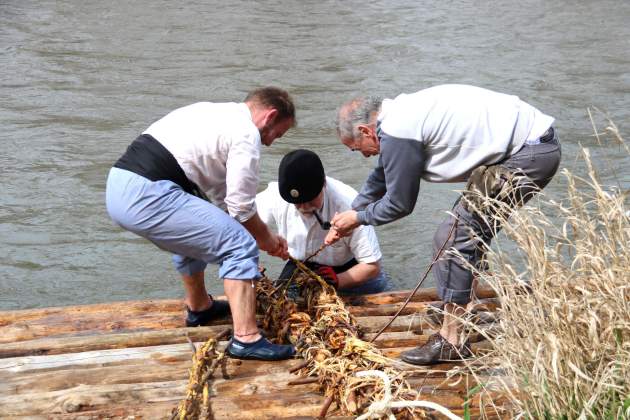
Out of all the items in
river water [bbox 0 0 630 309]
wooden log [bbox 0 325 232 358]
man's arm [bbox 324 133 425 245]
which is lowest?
river water [bbox 0 0 630 309]

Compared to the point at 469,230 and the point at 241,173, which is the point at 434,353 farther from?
the point at 241,173

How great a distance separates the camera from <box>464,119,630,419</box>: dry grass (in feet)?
10.9

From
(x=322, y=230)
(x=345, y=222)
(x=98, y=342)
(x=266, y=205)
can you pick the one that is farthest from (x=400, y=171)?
(x=98, y=342)

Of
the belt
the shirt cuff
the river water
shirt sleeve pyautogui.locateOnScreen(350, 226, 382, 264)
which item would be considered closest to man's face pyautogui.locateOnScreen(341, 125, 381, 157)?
the shirt cuff

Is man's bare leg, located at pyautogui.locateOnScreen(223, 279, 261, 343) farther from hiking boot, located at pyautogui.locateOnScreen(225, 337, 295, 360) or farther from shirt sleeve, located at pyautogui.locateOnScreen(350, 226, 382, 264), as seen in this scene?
shirt sleeve, located at pyautogui.locateOnScreen(350, 226, 382, 264)

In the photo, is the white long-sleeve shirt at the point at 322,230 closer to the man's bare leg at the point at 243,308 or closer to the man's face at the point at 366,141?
the man's face at the point at 366,141

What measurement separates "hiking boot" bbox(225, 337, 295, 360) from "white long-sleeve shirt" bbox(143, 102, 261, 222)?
0.62m

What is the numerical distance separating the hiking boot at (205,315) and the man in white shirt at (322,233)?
1.61ft

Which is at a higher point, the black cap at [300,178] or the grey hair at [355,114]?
the grey hair at [355,114]

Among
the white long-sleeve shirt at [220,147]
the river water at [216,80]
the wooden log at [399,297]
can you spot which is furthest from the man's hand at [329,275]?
the river water at [216,80]

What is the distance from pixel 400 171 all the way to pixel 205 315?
4.88 feet

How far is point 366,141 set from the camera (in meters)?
4.48

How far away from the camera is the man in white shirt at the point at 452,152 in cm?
432

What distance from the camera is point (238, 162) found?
14.6ft
